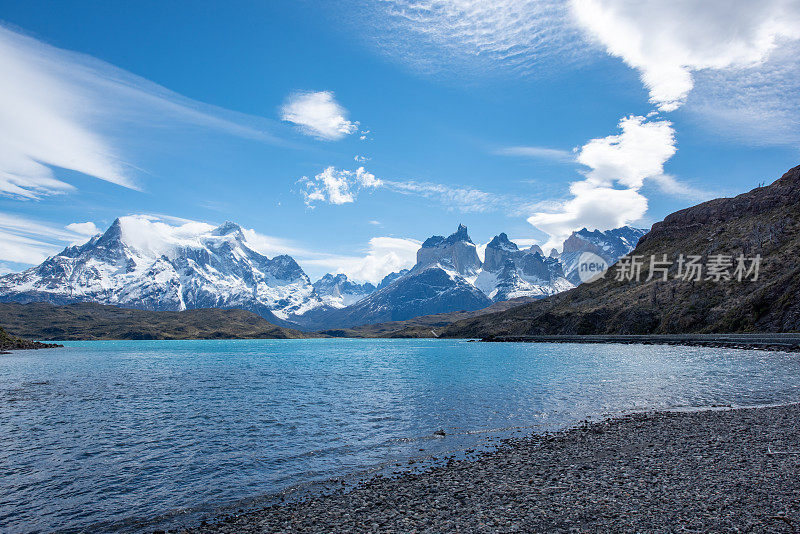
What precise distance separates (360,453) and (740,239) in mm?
203133

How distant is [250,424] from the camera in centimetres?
3878

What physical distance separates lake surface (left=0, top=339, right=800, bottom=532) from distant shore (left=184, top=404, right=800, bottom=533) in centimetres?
464

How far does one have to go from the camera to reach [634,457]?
2442cm

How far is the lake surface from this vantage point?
2244 centimetres

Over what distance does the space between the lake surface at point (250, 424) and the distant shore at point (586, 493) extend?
15.2 feet

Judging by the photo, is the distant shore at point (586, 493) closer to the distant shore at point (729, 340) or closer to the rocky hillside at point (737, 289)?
the distant shore at point (729, 340)

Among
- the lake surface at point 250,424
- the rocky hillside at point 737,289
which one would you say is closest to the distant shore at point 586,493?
the lake surface at point 250,424

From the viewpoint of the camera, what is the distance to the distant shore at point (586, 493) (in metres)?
15.8

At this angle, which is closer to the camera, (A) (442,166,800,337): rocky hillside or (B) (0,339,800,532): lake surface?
(B) (0,339,800,532): lake surface

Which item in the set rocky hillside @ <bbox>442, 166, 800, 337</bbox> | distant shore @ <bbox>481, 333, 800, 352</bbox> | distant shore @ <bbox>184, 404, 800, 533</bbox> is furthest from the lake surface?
rocky hillside @ <bbox>442, 166, 800, 337</bbox>

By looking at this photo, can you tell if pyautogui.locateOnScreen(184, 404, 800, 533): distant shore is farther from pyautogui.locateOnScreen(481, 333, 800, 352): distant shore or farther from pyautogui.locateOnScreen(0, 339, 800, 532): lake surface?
pyautogui.locateOnScreen(481, 333, 800, 352): distant shore

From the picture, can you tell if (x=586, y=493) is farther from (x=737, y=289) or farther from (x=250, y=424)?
(x=737, y=289)

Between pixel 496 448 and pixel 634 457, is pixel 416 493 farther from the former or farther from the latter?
pixel 634 457

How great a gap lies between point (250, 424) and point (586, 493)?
1142 inches
